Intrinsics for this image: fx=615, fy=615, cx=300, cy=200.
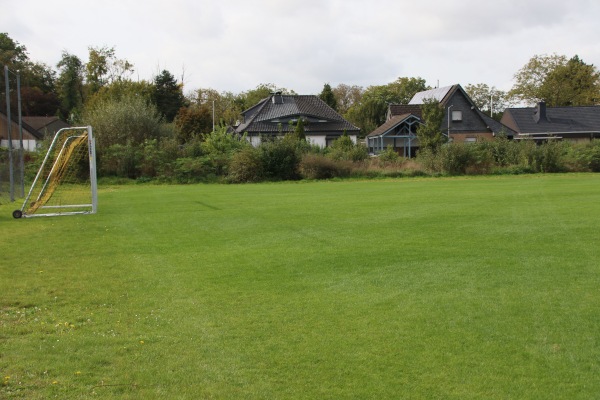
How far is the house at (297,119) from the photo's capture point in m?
60.8

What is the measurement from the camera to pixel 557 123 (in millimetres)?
→ 63875

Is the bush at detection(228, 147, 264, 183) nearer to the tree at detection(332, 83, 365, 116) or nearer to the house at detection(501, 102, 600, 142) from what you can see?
the house at detection(501, 102, 600, 142)

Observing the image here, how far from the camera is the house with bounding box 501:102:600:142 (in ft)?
206

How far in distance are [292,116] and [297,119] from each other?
117 cm

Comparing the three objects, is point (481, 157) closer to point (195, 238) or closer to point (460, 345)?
point (195, 238)

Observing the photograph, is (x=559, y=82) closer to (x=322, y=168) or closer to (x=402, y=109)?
(x=402, y=109)

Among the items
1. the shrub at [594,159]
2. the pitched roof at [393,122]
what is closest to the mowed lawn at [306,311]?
the shrub at [594,159]

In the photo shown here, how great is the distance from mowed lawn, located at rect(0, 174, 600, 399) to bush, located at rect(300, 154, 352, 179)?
22.3 meters

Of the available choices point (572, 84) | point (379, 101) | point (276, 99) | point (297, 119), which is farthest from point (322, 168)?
point (572, 84)

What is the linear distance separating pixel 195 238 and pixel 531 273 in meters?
7.20

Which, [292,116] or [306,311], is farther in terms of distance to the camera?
[292,116]

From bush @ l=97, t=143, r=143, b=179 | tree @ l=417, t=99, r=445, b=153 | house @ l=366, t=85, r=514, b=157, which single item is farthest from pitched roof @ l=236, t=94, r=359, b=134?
bush @ l=97, t=143, r=143, b=179

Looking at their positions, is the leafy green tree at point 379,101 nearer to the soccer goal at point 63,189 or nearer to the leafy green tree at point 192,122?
the leafy green tree at point 192,122

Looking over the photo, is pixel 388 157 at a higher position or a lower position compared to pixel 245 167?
higher
